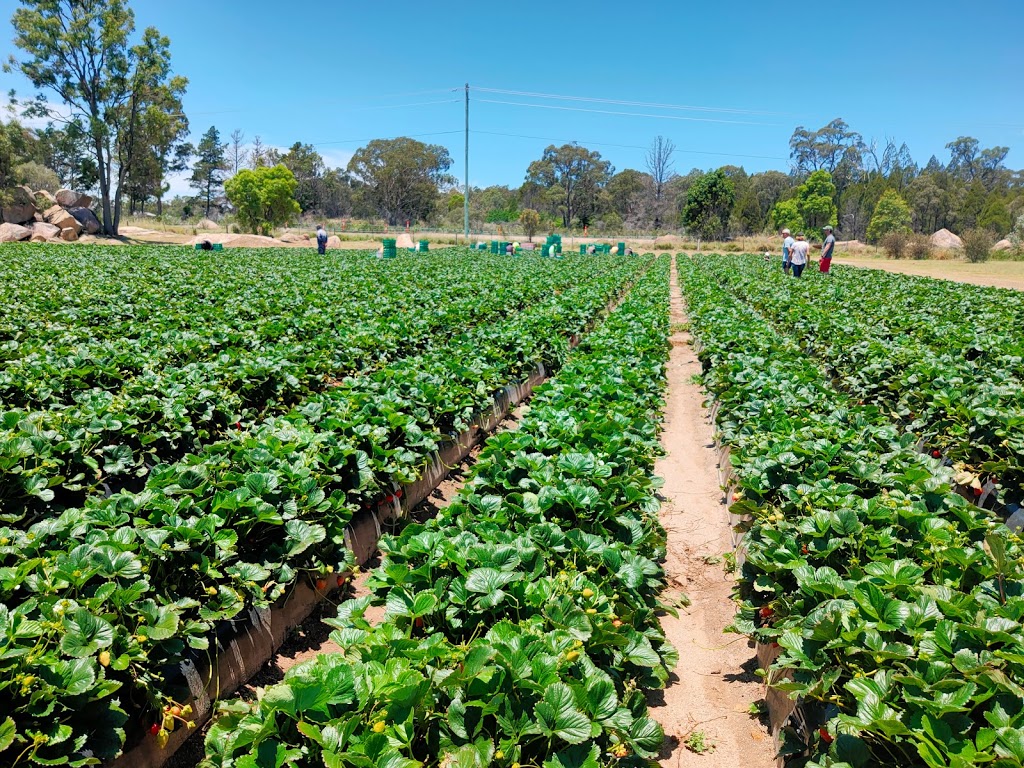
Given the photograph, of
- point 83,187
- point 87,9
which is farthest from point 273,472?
point 83,187

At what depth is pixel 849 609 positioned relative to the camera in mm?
2471

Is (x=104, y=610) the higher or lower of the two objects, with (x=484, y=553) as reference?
lower

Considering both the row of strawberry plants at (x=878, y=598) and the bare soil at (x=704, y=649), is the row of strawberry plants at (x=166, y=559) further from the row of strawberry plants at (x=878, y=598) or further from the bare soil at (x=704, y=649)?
the row of strawberry plants at (x=878, y=598)

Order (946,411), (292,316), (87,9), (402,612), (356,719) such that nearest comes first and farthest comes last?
(356,719) → (402,612) → (946,411) → (292,316) → (87,9)

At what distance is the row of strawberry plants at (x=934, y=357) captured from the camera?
4.92m

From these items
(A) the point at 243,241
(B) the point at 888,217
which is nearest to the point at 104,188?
(A) the point at 243,241

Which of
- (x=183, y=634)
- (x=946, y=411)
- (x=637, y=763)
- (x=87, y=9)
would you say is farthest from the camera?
(x=87, y=9)

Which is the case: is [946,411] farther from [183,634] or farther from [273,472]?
[183,634]

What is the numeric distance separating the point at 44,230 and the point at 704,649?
45.9 metres

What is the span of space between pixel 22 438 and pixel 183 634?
80.7 inches

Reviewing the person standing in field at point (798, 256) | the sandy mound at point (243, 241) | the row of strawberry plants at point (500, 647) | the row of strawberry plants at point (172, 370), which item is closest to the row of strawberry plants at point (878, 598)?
the row of strawberry plants at point (500, 647)

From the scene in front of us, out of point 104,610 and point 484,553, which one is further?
point 484,553

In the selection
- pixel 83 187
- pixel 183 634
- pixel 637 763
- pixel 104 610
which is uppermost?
pixel 83 187

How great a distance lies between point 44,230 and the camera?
37219 millimetres
